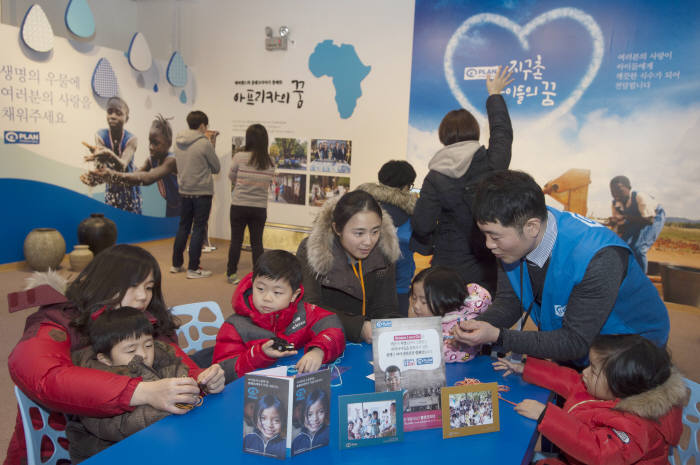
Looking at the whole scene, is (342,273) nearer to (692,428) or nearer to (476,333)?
(476,333)

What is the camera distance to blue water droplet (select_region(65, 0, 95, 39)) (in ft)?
18.3

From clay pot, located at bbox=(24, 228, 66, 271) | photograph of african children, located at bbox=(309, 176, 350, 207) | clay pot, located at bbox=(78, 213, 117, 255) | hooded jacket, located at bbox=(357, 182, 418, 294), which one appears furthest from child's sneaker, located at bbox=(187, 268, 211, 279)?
hooded jacket, located at bbox=(357, 182, 418, 294)

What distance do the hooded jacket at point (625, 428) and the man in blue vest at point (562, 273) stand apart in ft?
0.80

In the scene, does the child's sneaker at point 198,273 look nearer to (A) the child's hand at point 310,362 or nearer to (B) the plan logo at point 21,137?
(B) the plan logo at point 21,137

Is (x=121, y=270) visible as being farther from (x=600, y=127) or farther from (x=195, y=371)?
(x=600, y=127)

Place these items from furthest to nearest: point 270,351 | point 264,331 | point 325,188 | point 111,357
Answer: point 325,188
point 264,331
point 270,351
point 111,357

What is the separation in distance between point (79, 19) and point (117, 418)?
573 cm

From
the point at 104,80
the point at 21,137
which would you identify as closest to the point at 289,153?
the point at 104,80

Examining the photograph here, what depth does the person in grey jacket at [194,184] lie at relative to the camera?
540 centimetres

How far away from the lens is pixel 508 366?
1.73 metres

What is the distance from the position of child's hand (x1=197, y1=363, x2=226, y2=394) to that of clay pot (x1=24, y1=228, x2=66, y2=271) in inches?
184

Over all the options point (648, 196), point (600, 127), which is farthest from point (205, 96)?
point (648, 196)

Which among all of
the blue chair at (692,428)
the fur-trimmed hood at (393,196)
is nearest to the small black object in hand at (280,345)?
the blue chair at (692,428)

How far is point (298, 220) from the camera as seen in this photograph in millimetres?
6812
